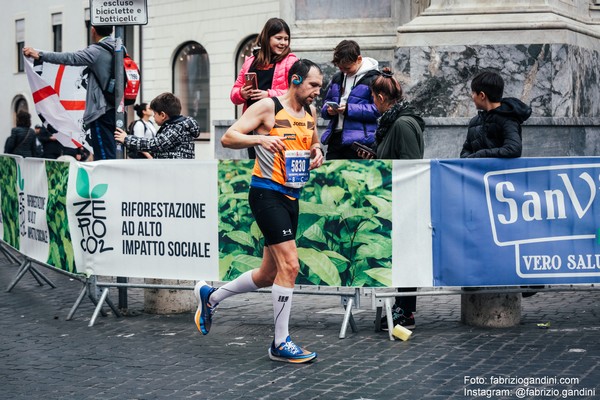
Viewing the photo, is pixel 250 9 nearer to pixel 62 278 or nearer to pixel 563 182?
pixel 62 278

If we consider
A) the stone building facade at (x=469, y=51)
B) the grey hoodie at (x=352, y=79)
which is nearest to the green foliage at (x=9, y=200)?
the stone building facade at (x=469, y=51)

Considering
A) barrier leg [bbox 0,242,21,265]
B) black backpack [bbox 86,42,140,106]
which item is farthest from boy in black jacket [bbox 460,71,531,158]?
barrier leg [bbox 0,242,21,265]

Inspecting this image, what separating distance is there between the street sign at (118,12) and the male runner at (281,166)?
2633mm

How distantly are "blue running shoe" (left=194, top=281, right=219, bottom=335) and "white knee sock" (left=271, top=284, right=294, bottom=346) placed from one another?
2.36ft

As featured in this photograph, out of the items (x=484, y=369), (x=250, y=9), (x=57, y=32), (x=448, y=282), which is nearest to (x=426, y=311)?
(x=448, y=282)

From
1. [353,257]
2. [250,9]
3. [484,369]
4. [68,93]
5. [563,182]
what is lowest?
[484,369]

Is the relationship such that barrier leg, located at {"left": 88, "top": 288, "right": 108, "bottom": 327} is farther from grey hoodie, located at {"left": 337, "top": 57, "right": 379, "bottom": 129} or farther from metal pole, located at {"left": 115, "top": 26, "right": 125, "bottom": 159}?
grey hoodie, located at {"left": 337, "top": 57, "right": 379, "bottom": 129}

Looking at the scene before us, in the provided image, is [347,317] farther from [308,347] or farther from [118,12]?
[118,12]

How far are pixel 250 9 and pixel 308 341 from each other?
22.7 m

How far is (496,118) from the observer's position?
8.43 meters

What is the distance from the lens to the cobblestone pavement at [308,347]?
6.53m

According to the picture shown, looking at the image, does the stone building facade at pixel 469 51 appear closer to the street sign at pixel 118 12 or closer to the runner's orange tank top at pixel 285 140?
Result: the street sign at pixel 118 12

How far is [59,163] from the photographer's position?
32.1 feet

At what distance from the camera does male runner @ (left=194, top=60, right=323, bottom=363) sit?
7469 millimetres
